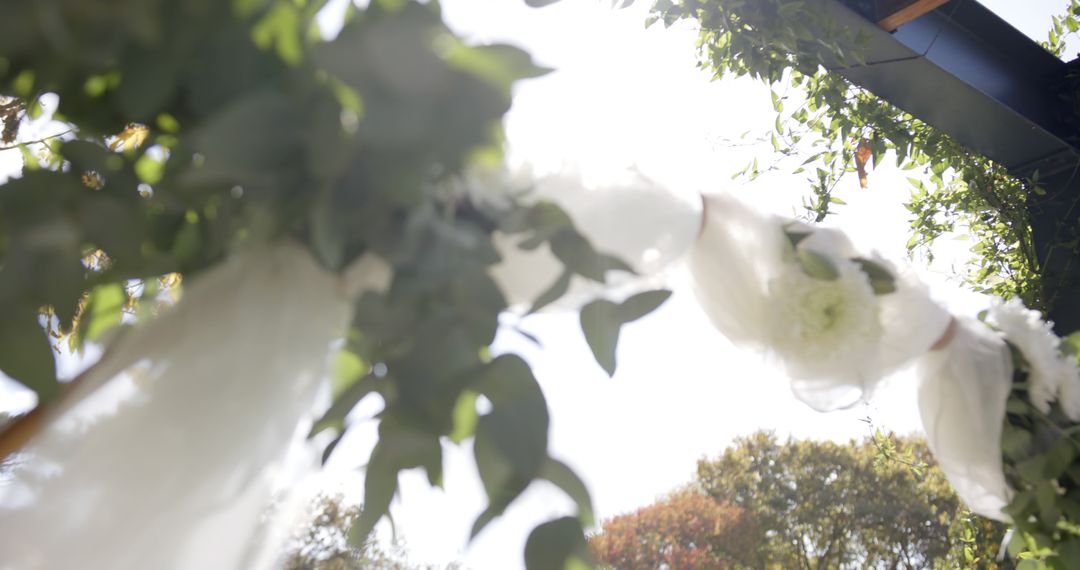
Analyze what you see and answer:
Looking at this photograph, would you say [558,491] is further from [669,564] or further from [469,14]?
[669,564]

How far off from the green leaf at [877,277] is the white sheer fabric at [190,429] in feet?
1.64

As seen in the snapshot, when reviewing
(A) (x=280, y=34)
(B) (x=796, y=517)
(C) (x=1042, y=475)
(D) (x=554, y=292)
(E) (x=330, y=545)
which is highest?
(A) (x=280, y=34)

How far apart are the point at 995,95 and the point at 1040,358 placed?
1.25m

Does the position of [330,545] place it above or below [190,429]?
below

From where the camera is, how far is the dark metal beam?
5.61ft

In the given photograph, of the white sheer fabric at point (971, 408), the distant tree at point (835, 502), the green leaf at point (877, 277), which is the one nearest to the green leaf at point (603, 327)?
the green leaf at point (877, 277)

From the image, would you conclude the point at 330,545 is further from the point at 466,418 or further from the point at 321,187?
the point at 321,187

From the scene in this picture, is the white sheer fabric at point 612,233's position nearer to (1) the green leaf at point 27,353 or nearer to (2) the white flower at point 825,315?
(2) the white flower at point 825,315

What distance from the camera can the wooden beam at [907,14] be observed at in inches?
59.3

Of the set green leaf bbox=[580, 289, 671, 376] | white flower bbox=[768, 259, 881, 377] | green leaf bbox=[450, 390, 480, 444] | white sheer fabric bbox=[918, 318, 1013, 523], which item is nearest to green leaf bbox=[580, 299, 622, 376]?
green leaf bbox=[580, 289, 671, 376]

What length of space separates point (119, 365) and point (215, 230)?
0.38 feet

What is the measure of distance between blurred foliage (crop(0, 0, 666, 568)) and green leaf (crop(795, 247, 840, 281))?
285 mm

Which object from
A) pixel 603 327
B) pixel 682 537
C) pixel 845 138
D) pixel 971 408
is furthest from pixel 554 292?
pixel 682 537

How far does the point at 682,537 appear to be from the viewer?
578cm
